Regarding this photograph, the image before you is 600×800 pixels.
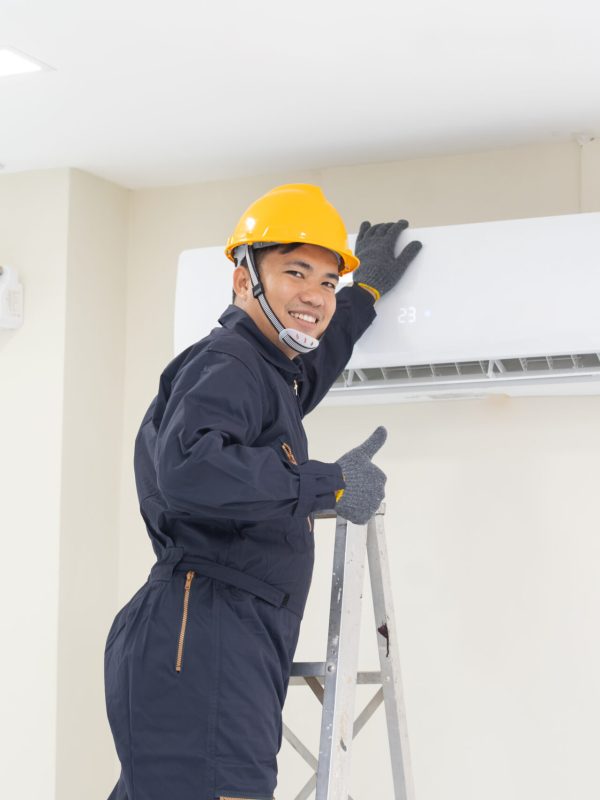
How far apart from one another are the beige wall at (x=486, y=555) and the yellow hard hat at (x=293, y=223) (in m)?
0.91

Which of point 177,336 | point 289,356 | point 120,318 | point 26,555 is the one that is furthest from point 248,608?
point 120,318

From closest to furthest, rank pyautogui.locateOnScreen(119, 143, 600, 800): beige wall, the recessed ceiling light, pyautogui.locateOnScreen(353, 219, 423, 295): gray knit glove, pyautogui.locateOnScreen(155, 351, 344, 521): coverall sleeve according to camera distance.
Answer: pyautogui.locateOnScreen(155, 351, 344, 521): coverall sleeve, the recessed ceiling light, pyautogui.locateOnScreen(353, 219, 423, 295): gray knit glove, pyautogui.locateOnScreen(119, 143, 600, 800): beige wall

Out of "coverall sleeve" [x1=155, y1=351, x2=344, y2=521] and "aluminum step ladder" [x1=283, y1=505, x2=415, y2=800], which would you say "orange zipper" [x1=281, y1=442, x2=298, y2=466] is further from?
"aluminum step ladder" [x1=283, y1=505, x2=415, y2=800]

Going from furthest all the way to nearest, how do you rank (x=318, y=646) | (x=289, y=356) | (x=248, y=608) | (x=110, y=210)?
(x=110, y=210) < (x=318, y=646) < (x=289, y=356) < (x=248, y=608)

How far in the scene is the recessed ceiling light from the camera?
86.3 inches

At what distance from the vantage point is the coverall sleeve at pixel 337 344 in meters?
2.27

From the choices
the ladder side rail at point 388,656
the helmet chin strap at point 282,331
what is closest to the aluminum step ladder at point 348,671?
the ladder side rail at point 388,656

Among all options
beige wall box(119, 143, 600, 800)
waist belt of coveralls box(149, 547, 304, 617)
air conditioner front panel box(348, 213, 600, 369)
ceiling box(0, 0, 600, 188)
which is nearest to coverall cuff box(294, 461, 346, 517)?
waist belt of coveralls box(149, 547, 304, 617)

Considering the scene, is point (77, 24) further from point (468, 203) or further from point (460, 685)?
point (460, 685)

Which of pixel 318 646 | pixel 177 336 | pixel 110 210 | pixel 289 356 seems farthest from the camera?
pixel 110 210

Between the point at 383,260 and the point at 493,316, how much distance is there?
274 millimetres

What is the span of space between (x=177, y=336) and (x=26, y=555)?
2.72 feet

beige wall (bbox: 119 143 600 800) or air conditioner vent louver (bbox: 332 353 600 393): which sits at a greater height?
air conditioner vent louver (bbox: 332 353 600 393)

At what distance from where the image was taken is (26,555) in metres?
3.03
